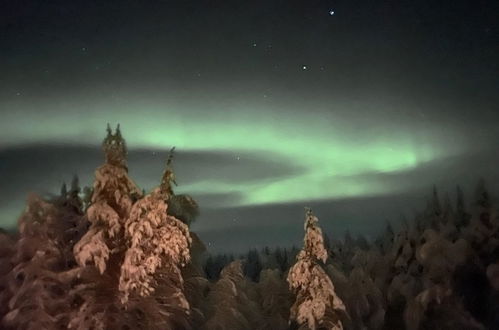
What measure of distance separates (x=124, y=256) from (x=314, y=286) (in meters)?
7.97

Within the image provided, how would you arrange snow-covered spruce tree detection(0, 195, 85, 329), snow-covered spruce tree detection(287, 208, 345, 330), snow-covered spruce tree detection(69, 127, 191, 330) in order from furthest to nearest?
1. snow-covered spruce tree detection(287, 208, 345, 330)
2. snow-covered spruce tree detection(0, 195, 85, 329)
3. snow-covered spruce tree detection(69, 127, 191, 330)

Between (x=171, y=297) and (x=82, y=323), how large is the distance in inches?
103

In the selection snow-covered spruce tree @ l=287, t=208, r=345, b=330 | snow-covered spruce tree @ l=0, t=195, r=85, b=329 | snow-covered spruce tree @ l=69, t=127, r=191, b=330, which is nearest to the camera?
snow-covered spruce tree @ l=69, t=127, r=191, b=330

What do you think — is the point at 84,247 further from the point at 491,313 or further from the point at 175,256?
the point at 491,313

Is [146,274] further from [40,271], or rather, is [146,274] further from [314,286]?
[314,286]

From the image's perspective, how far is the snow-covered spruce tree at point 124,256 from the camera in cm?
2100

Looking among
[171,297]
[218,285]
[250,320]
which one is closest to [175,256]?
[171,297]

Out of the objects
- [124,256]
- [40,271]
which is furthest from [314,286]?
[40,271]

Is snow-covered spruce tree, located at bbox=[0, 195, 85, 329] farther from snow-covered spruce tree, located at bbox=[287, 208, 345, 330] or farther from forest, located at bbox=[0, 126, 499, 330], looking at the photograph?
snow-covered spruce tree, located at bbox=[287, 208, 345, 330]

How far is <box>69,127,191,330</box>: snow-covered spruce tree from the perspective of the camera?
21.0 m

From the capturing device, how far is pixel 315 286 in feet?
89.5

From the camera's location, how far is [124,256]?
2198 cm

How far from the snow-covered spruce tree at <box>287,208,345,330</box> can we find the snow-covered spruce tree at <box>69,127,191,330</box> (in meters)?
5.52

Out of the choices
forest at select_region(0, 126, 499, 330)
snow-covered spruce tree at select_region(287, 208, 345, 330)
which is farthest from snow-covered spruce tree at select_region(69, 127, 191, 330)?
snow-covered spruce tree at select_region(287, 208, 345, 330)
